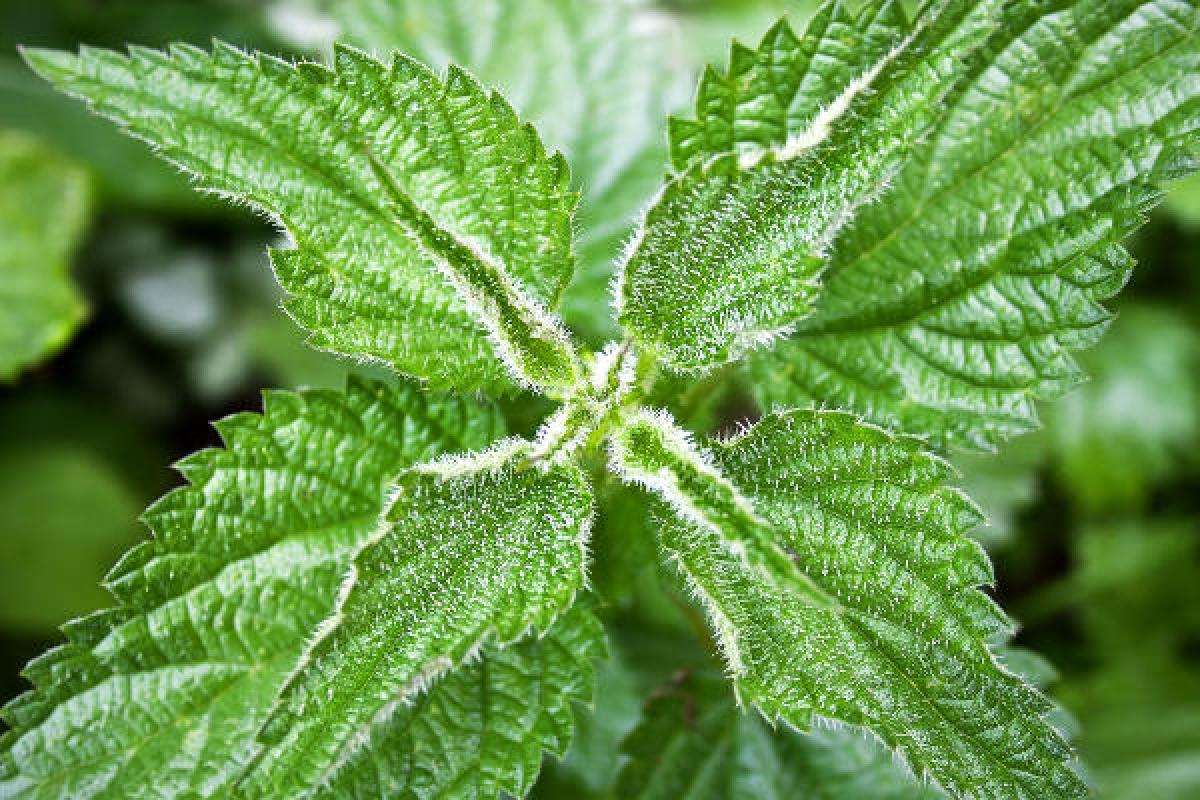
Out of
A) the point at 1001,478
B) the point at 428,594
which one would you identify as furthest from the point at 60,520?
the point at 1001,478

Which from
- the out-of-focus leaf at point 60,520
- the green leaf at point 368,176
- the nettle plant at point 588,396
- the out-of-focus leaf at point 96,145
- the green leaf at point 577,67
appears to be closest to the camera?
the nettle plant at point 588,396

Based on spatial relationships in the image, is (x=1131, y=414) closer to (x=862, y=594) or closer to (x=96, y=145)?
(x=862, y=594)

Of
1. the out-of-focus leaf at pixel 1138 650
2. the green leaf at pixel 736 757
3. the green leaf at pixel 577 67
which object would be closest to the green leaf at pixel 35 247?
the green leaf at pixel 577 67

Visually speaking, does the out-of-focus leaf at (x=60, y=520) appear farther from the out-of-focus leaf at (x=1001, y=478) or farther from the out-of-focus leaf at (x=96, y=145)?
the out-of-focus leaf at (x=1001, y=478)

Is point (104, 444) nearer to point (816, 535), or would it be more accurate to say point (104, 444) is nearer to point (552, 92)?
point (552, 92)

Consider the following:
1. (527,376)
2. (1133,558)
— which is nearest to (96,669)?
(527,376)
